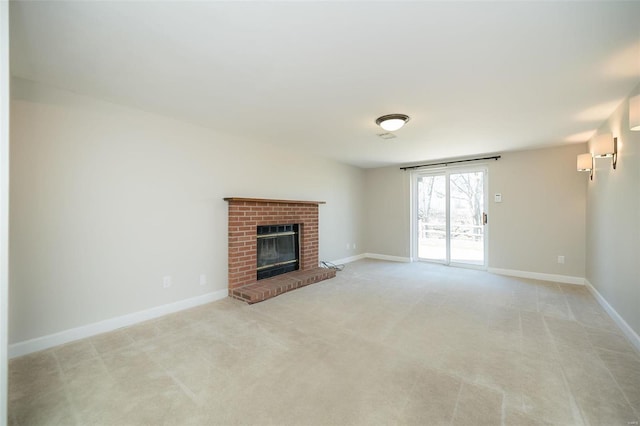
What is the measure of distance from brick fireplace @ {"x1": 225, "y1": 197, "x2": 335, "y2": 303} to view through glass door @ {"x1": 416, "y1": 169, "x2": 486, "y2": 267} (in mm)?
2632

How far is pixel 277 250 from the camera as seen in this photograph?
14.8ft

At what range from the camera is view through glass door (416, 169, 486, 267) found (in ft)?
17.4

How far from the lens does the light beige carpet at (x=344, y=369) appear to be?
1.56 meters

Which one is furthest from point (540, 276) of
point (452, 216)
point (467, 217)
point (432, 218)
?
point (432, 218)

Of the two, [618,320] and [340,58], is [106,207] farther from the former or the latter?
[618,320]

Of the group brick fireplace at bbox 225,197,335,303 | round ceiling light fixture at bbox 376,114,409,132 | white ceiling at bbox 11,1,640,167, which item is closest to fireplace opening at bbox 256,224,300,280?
brick fireplace at bbox 225,197,335,303

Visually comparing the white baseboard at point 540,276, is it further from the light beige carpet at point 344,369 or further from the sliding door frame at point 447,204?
the light beige carpet at point 344,369

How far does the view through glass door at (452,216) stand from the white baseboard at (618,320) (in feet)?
5.92

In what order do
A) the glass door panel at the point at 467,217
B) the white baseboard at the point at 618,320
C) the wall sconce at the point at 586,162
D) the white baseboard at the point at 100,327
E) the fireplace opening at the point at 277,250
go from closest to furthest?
the white baseboard at the point at 100,327 → the white baseboard at the point at 618,320 → the wall sconce at the point at 586,162 → the fireplace opening at the point at 277,250 → the glass door panel at the point at 467,217

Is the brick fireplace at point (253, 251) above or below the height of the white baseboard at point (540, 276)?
above

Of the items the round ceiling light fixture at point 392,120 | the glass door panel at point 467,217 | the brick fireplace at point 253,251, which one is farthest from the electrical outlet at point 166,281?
the glass door panel at point 467,217

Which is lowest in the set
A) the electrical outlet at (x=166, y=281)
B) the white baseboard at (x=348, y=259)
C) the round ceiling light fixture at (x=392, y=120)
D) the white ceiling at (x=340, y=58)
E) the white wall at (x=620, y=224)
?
the white baseboard at (x=348, y=259)

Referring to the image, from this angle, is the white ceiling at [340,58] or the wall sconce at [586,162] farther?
the wall sconce at [586,162]

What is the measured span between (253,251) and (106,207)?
5.91 ft
